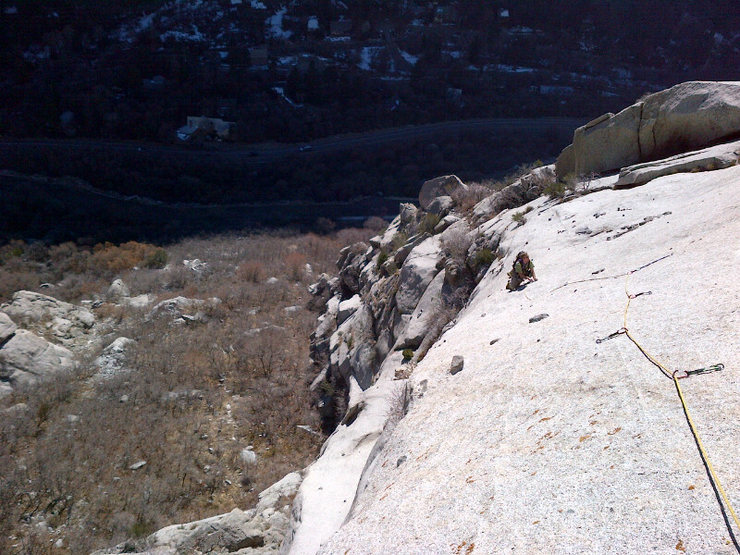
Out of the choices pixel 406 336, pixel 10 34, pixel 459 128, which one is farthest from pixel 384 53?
pixel 406 336

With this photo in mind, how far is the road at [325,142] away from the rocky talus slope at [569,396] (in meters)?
35.8

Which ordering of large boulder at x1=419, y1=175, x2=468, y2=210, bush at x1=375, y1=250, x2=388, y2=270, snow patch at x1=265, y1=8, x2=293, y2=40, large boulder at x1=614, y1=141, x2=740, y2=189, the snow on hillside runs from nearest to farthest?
the snow on hillside < large boulder at x1=614, y1=141, x2=740, y2=189 < bush at x1=375, y1=250, x2=388, y2=270 < large boulder at x1=419, y1=175, x2=468, y2=210 < snow patch at x1=265, y1=8, x2=293, y2=40

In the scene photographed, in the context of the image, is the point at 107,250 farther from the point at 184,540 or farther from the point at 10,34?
the point at 10,34

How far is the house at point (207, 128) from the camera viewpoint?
143 ft

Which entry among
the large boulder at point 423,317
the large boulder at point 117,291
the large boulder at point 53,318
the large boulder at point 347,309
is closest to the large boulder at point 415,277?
the large boulder at point 423,317

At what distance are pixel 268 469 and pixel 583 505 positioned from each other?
849cm

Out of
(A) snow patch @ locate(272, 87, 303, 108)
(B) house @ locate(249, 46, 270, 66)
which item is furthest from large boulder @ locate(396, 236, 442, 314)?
(B) house @ locate(249, 46, 270, 66)

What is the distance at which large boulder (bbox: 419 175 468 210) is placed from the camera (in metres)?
16.1

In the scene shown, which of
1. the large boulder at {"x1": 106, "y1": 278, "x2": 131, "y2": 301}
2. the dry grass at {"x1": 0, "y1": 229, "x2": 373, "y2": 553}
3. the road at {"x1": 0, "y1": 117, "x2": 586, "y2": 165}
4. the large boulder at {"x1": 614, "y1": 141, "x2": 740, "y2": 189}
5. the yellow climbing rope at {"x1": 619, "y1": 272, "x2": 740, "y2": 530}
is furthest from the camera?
the road at {"x1": 0, "y1": 117, "x2": 586, "y2": 165}

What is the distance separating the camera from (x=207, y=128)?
4412cm

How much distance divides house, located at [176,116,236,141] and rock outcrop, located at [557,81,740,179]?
37387 mm

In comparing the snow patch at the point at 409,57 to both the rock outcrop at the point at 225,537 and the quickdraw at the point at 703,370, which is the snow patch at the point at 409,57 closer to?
the rock outcrop at the point at 225,537

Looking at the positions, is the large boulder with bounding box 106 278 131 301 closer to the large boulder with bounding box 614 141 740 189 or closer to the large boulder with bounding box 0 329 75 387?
the large boulder with bounding box 0 329 75 387

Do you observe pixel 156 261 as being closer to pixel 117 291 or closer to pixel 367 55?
pixel 117 291
